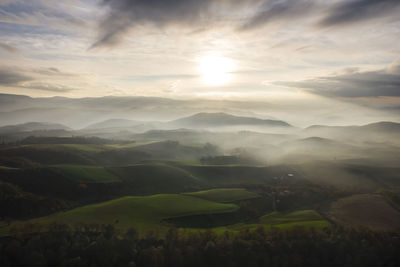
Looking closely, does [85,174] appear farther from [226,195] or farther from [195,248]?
[195,248]

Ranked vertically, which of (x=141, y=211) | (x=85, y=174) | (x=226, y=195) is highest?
(x=85, y=174)

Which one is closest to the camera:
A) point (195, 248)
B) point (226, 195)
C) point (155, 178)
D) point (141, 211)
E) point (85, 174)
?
point (195, 248)

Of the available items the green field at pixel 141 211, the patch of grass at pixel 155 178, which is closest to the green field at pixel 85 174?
the patch of grass at pixel 155 178

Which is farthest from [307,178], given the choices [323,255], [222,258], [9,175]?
[9,175]

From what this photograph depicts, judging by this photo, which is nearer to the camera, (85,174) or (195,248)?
(195,248)

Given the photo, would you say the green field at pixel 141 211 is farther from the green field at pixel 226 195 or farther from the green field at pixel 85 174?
the green field at pixel 85 174

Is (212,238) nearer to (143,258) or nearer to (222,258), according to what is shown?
(222,258)

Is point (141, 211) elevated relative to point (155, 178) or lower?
lower

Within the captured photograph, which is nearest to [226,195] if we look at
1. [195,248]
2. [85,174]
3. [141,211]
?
[141,211]
